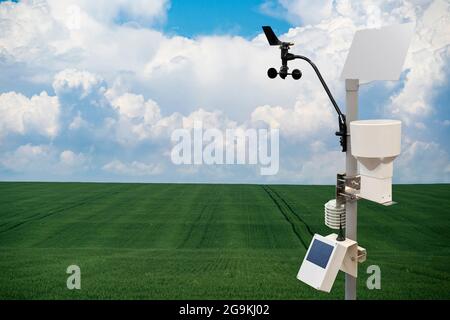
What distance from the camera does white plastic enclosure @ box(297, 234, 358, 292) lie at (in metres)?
3.23

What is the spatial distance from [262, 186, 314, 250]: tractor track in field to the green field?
26 millimetres

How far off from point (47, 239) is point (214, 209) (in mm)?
3876

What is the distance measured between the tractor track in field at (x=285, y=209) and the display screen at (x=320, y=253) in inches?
166

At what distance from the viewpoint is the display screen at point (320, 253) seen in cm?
327

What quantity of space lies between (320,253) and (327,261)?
0.09 metres

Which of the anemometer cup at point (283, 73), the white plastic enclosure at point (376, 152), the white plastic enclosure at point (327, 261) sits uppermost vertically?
the anemometer cup at point (283, 73)

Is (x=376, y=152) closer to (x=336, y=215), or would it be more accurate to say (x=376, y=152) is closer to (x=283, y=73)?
(x=336, y=215)

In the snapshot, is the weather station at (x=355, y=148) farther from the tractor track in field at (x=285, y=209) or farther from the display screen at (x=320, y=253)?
the tractor track in field at (x=285, y=209)

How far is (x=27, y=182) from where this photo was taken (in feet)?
51.0

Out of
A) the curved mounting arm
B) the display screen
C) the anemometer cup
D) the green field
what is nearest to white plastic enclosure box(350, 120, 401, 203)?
the curved mounting arm

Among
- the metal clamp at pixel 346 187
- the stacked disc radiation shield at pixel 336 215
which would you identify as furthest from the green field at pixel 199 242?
the metal clamp at pixel 346 187

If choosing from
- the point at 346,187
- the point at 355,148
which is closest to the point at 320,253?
the point at 346,187

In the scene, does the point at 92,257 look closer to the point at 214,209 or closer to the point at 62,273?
A: the point at 62,273

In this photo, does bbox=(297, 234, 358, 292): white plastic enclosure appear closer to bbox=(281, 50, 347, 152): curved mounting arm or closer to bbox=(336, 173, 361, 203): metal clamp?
bbox=(336, 173, 361, 203): metal clamp
